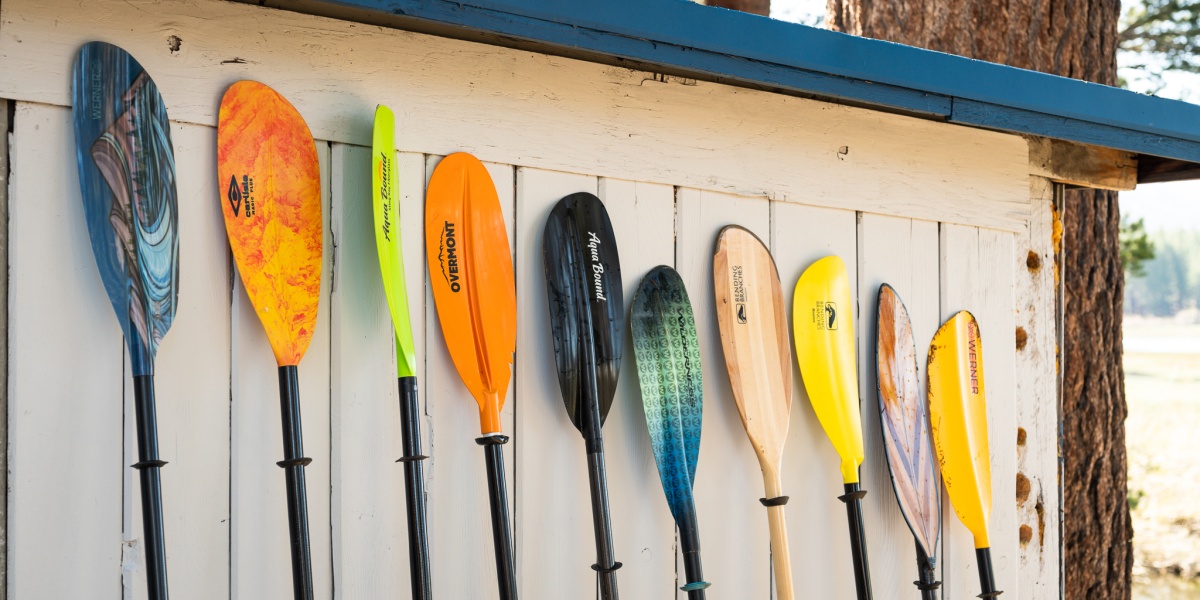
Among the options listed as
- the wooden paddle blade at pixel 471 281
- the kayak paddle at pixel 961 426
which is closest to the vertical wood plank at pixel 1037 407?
the kayak paddle at pixel 961 426

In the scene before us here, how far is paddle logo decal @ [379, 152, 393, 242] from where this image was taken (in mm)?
1600

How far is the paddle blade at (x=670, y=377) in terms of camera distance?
186 cm

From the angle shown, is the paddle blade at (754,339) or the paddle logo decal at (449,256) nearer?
the paddle logo decal at (449,256)

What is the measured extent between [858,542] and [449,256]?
1021 mm

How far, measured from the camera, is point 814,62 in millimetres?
1870

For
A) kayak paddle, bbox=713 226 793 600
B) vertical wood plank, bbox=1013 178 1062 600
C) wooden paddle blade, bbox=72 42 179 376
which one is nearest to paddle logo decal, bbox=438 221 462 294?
wooden paddle blade, bbox=72 42 179 376

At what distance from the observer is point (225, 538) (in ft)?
5.05

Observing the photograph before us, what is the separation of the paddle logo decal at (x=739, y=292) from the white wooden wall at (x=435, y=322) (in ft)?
0.17

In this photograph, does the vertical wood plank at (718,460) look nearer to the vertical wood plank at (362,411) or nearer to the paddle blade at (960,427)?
the paddle blade at (960,427)

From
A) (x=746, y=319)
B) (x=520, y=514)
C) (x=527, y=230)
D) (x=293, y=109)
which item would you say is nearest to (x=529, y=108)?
(x=527, y=230)

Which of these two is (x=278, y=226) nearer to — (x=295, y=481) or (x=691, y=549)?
(x=295, y=481)

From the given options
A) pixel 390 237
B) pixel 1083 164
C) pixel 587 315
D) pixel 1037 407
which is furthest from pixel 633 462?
pixel 1083 164

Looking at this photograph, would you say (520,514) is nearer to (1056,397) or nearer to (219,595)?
(219,595)

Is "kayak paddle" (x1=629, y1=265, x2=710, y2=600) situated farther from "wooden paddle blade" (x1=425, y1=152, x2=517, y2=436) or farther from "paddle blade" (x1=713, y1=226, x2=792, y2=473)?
"wooden paddle blade" (x1=425, y1=152, x2=517, y2=436)
